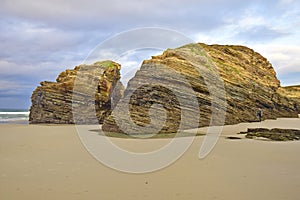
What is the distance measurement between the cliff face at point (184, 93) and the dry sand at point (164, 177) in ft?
20.7

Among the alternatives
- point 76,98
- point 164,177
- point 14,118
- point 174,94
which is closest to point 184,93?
point 174,94

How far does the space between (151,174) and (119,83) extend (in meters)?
28.5

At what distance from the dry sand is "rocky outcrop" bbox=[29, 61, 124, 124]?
18671 mm

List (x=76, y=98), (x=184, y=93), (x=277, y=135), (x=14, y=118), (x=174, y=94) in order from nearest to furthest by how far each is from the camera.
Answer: (x=277, y=135) → (x=174, y=94) → (x=184, y=93) → (x=76, y=98) → (x=14, y=118)

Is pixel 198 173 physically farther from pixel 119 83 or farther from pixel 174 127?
pixel 119 83

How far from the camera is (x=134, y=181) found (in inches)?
223

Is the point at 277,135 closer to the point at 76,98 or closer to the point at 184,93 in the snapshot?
the point at 184,93

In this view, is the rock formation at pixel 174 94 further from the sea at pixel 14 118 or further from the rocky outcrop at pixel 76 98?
the sea at pixel 14 118

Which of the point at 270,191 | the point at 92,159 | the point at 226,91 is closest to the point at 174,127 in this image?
the point at 226,91

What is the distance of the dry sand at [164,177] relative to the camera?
4.83 m

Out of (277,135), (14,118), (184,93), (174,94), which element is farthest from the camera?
(14,118)

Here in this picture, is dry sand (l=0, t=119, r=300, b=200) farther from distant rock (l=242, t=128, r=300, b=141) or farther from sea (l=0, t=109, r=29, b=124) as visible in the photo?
sea (l=0, t=109, r=29, b=124)

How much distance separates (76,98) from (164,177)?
2277 centimetres

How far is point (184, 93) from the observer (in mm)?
16078
